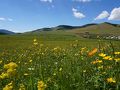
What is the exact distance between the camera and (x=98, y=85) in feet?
14.6

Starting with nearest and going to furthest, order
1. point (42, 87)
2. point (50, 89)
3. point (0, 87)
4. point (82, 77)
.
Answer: point (42, 87), point (50, 89), point (82, 77), point (0, 87)

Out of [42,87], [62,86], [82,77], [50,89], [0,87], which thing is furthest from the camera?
[0,87]

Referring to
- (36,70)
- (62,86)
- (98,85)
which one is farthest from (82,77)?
(36,70)

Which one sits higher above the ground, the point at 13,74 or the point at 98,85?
the point at 13,74

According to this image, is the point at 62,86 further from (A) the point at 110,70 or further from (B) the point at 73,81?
(A) the point at 110,70

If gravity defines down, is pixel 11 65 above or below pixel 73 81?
above

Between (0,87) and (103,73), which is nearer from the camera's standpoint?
(103,73)

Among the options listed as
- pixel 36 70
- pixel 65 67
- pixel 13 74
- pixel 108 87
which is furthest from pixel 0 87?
pixel 13 74

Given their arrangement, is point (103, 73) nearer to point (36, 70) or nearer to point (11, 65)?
point (36, 70)

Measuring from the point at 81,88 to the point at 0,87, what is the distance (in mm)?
2253

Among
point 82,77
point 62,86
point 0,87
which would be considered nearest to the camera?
point 62,86

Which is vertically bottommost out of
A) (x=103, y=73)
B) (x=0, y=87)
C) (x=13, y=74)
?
(x=0, y=87)

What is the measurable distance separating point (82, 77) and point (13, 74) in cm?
161

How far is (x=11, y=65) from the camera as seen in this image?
330cm
